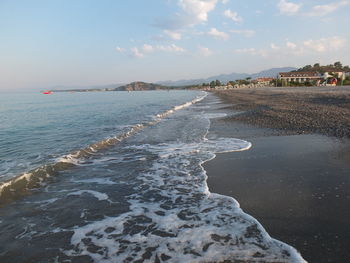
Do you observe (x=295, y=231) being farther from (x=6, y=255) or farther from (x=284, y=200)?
(x=6, y=255)

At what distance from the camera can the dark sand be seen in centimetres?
359

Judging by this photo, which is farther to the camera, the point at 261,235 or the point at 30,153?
the point at 30,153

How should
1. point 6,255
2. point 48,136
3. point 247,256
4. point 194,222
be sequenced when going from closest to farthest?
point 247,256 → point 6,255 → point 194,222 → point 48,136

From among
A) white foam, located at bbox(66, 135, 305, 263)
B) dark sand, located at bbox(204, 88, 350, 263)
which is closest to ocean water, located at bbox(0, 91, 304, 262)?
white foam, located at bbox(66, 135, 305, 263)

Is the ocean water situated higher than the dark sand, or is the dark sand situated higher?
the dark sand

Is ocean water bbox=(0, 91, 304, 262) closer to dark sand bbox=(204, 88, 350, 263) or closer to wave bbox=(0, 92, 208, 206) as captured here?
wave bbox=(0, 92, 208, 206)

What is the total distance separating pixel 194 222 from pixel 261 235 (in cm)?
120

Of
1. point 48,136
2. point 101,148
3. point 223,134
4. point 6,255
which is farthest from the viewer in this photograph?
point 48,136

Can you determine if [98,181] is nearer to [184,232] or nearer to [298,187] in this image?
[184,232]

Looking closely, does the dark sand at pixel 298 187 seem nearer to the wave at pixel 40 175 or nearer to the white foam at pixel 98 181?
the white foam at pixel 98 181

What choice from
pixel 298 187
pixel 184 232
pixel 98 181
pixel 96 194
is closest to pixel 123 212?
pixel 96 194

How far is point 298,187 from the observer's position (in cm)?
541

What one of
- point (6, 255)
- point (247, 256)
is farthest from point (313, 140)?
point (6, 255)

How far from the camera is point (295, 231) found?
378 cm
